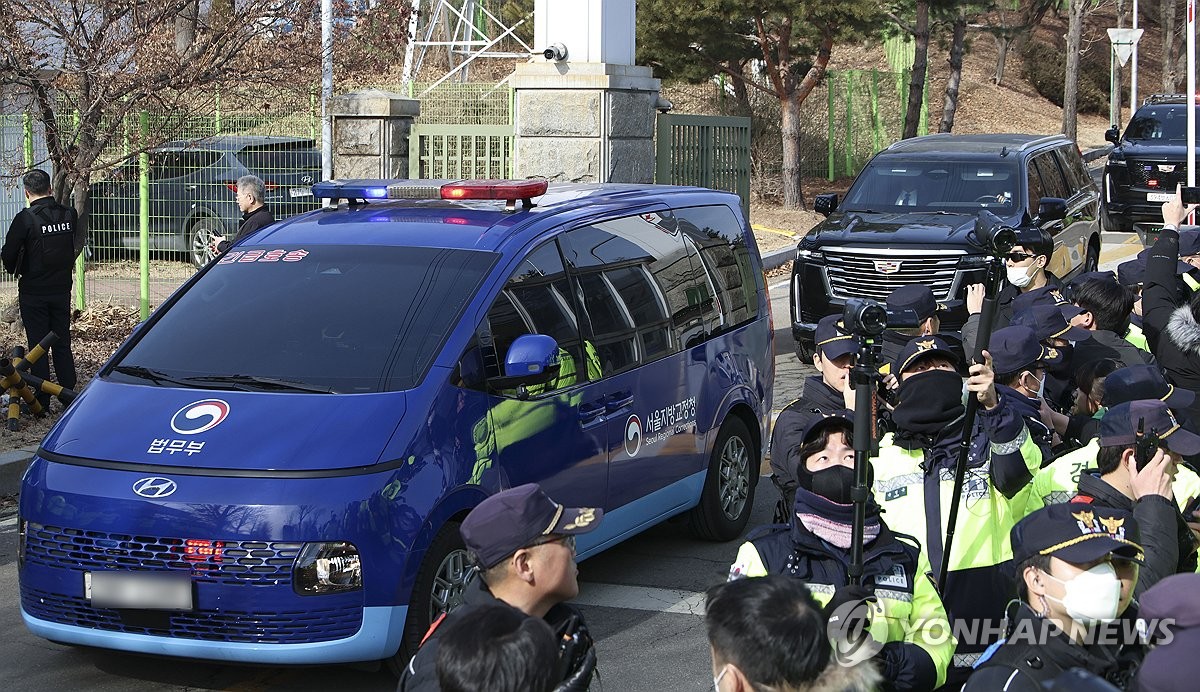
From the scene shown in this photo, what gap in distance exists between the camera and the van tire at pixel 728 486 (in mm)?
7758

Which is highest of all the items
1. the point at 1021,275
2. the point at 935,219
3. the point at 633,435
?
the point at 935,219

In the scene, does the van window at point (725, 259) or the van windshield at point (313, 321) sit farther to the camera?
the van window at point (725, 259)

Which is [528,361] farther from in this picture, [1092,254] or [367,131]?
[1092,254]

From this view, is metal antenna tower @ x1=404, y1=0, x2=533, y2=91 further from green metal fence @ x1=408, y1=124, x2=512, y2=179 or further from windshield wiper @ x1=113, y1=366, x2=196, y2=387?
windshield wiper @ x1=113, y1=366, x2=196, y2=387

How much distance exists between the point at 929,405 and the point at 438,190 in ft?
10.8

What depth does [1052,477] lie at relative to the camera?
4949 millimetres

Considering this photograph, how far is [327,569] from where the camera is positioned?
17.4 feet

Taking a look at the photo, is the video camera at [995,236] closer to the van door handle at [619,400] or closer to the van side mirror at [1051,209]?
the van door handle at [619,400]

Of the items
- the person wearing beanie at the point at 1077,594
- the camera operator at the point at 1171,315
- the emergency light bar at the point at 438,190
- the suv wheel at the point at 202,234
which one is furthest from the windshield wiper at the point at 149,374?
the suv wheel at the point at 202,234

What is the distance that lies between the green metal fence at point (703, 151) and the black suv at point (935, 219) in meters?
1.88

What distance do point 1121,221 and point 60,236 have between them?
17346 millimetres

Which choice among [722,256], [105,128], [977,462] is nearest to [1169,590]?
[977,462]

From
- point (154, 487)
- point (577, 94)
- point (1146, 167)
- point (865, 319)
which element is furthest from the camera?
point (1146, 167)

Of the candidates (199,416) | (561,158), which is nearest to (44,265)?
(561,158)
